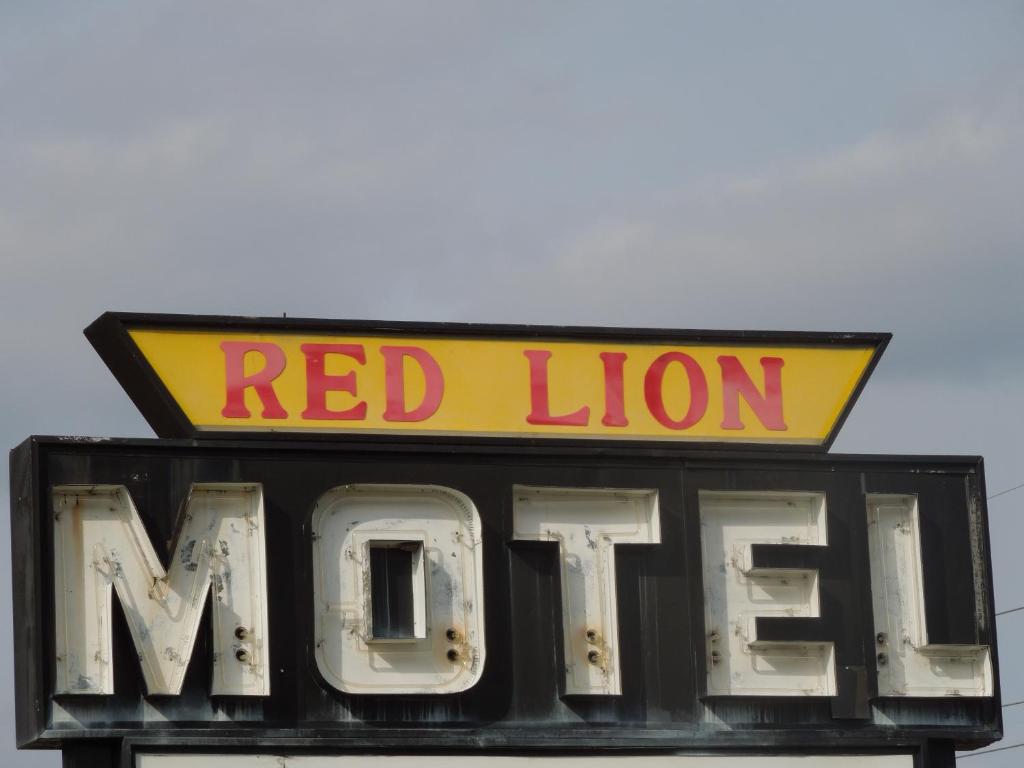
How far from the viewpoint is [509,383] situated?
15.3m

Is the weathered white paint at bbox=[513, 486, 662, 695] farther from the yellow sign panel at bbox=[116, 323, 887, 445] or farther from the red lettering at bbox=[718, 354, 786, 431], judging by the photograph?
the red lettering at bbox=[718, 354, 786, 431]

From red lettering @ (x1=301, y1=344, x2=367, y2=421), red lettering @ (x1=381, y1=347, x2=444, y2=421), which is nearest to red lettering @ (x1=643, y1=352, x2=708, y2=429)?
red lettering @ (x1=381, y1=347, x2=444, y2=421)

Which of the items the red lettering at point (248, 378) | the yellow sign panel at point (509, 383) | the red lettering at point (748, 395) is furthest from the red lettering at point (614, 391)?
the red lettering at point (248, 378)

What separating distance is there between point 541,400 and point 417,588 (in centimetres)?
153

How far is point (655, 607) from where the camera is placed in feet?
49.3

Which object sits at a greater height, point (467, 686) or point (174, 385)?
point (174, 385)

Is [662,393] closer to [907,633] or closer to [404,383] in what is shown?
[404,383]

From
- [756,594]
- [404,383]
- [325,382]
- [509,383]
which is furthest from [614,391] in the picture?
[325,382]

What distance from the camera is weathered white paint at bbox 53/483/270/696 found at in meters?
14.0

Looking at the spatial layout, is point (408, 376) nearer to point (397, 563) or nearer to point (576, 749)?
point (397, 563)

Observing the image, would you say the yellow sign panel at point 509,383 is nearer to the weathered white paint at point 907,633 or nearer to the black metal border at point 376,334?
the black metal border at point 376,334

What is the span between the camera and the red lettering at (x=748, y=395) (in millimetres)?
15734

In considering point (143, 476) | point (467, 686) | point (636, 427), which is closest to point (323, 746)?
point (467, 686)

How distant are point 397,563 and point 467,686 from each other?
868mm
